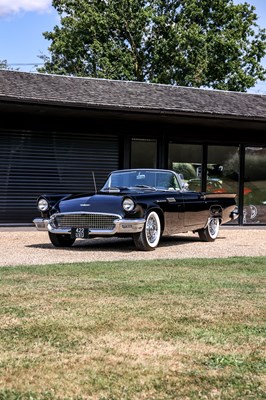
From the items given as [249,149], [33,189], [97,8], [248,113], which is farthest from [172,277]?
[97,8]

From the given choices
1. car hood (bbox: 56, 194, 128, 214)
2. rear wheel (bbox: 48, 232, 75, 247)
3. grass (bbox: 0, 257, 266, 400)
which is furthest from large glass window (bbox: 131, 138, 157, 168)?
grass (bbox: 0, 257, 266, 400)

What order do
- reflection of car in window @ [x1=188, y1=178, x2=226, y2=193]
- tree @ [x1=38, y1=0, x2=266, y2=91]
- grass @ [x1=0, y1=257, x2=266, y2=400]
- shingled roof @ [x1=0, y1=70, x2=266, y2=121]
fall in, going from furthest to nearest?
1. tree @ [x1=38, y1=0, x2=266, y2=91]
2. reflection of car in window @ [x1=188, y1=178, x2=226, y2=193]
3. shingled roof @ [x1=0, y1=70, x2=266, y2=121]
4. grass @ [x1=0, y1=257, x2=266, y2=400]

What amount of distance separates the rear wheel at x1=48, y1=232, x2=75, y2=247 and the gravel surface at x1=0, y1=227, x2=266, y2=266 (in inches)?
4.6

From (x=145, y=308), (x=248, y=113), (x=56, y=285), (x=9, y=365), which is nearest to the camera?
(x=9, y=365)

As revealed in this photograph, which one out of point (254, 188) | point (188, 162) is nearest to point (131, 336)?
point (188, 162)

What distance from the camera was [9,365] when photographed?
3799 millimetres

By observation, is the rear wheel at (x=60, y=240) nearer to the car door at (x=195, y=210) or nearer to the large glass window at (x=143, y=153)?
the car door at (x=195, y=210)

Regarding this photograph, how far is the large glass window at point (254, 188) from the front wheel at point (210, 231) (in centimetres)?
629

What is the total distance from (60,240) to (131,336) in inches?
272

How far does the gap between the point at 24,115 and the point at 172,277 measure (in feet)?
33.7

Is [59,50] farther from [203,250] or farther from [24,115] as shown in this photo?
[203,250]

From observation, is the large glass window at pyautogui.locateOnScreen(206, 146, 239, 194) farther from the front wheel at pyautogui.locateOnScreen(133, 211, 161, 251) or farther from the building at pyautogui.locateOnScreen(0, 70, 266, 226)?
the front wheel at pyautogui.locateOnScreen(133, 211, 161, 251)

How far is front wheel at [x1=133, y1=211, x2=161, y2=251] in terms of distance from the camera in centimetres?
1059

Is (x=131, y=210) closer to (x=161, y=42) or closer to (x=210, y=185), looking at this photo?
(x=210, y=185)
